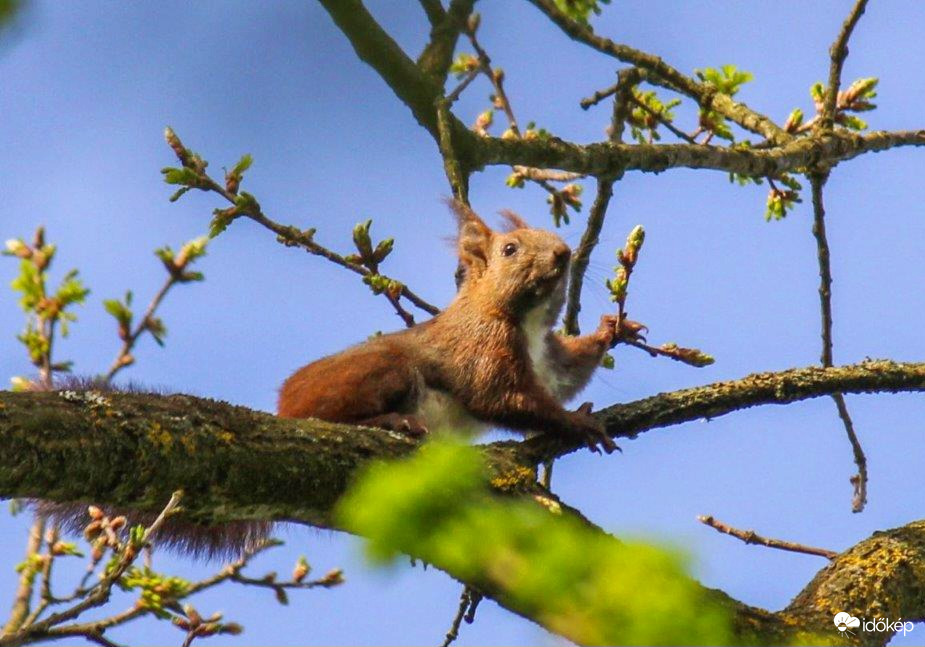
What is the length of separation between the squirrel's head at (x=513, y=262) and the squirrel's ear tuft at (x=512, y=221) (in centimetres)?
12

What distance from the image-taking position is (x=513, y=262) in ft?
19.3

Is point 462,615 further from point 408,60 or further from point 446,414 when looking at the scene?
point 408,60

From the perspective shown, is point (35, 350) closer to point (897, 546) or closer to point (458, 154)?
point (458, 154)

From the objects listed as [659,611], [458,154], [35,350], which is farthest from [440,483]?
[458,154]

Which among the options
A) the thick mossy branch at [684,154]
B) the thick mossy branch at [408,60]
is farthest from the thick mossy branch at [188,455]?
the thick mossy branch at [684,154]

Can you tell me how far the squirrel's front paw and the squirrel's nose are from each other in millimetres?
1459

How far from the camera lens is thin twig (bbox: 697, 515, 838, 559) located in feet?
12.2

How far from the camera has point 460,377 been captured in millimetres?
5355

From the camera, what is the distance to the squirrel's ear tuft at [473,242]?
6102 millimetres

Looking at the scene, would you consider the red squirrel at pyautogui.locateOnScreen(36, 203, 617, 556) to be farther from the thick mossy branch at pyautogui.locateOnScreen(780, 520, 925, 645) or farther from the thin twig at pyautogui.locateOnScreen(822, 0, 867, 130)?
the thin twig at pyautogui.locateOnScreen(822, 0, 867, 130)

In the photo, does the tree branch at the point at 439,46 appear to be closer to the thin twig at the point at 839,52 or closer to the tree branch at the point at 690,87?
the tree branch at the point at 690,87

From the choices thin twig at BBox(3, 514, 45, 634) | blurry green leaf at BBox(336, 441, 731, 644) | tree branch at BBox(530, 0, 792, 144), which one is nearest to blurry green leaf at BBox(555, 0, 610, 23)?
tree branch at BBox(530, 0, 792, 144)

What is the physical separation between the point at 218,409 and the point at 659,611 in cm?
205

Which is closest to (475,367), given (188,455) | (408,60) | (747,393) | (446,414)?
(446,414)
